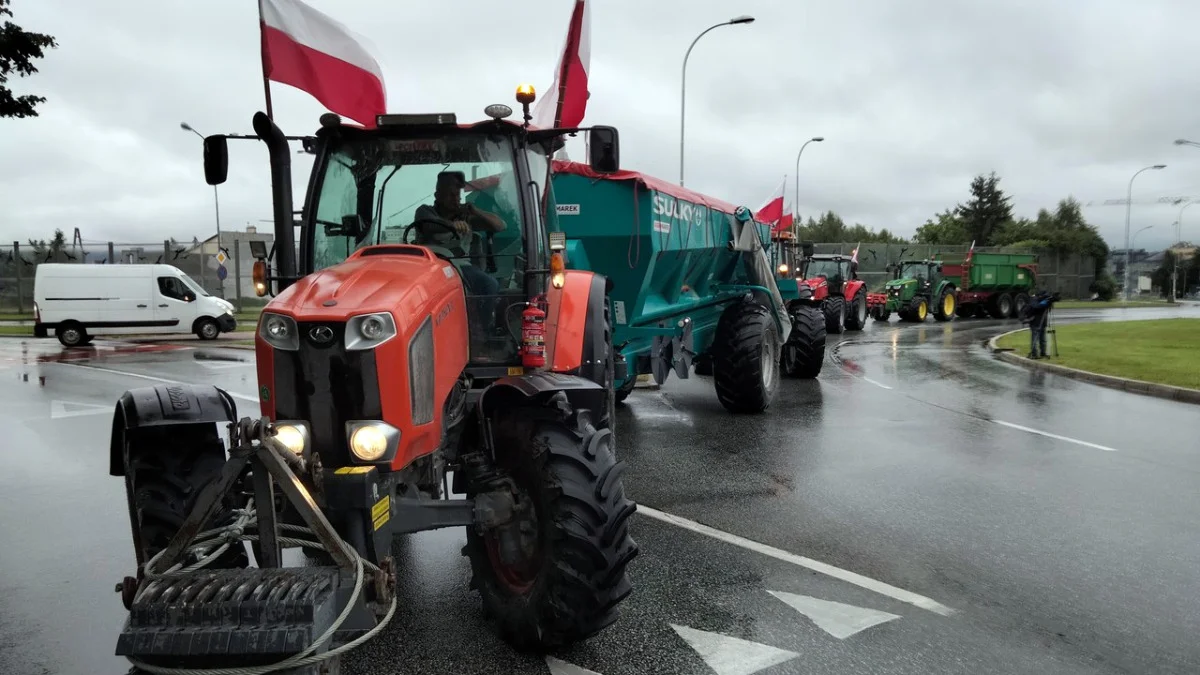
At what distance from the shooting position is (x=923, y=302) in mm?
31109

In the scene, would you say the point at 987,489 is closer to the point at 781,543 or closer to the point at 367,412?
the point at 781,543

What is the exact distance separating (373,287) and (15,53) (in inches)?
291

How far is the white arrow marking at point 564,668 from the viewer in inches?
143

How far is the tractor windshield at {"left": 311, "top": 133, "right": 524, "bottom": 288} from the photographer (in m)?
4.49

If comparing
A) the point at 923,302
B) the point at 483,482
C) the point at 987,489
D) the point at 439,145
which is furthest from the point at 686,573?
the point at 923,302

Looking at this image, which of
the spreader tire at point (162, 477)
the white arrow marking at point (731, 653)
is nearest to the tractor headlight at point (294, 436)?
the spreader tire at point (162, 477)

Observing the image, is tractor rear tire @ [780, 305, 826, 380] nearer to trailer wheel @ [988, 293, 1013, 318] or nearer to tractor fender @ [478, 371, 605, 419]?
tractor fender @ [478, 371, 605, 419]

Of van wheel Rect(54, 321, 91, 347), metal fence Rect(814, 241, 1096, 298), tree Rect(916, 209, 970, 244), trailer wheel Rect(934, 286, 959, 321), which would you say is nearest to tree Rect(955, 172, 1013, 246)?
tree Rect(916, 209, 970, 244)

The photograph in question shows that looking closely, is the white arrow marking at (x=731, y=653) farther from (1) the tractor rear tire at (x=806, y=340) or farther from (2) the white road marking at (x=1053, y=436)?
(1) the tractor rear tire at (x=806, y=340)

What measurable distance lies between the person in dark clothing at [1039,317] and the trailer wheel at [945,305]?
1443cm

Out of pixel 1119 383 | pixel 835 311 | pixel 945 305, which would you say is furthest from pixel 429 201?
pixel 945 305

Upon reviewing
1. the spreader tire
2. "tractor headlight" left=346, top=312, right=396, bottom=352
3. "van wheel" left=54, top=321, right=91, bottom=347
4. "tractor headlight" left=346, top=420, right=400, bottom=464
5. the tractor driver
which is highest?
the tractor driver

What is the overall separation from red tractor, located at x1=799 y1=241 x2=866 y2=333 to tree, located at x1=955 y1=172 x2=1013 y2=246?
6142 cm

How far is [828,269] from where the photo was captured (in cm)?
2570
